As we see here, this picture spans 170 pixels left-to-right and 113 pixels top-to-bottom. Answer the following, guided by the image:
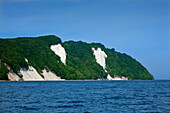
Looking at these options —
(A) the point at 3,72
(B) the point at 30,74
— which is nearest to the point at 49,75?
(B) the point at 30,74

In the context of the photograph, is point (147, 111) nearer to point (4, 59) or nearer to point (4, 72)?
point (4, 72)

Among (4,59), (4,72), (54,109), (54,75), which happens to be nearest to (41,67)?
(54,75)

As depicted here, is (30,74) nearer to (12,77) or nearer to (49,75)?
(12,77)

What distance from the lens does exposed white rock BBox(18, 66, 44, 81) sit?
151 m

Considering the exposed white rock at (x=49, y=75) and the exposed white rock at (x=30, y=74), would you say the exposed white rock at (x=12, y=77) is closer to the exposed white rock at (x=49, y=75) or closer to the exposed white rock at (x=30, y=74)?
the exposed white rock at (x=30, y=74)

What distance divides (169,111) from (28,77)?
129110mm

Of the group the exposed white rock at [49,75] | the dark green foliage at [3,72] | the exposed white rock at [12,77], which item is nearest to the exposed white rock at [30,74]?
the exposed white rock at [12,77]

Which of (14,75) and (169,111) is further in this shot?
(14,75)

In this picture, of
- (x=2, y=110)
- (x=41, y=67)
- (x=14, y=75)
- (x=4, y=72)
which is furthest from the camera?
(x=41, y=67)

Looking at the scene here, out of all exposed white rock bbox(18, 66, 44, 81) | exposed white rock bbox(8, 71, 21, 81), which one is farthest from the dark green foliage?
exposed white rock bbox(18, 66, 44, 81)

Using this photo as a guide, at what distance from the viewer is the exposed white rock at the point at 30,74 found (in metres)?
151

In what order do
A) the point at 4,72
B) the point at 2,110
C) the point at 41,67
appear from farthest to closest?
the point at 41,67 → the point at 4,72 → the point at 2,110

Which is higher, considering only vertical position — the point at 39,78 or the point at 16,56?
the point at 16,56

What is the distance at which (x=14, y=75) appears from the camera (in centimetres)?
14212
